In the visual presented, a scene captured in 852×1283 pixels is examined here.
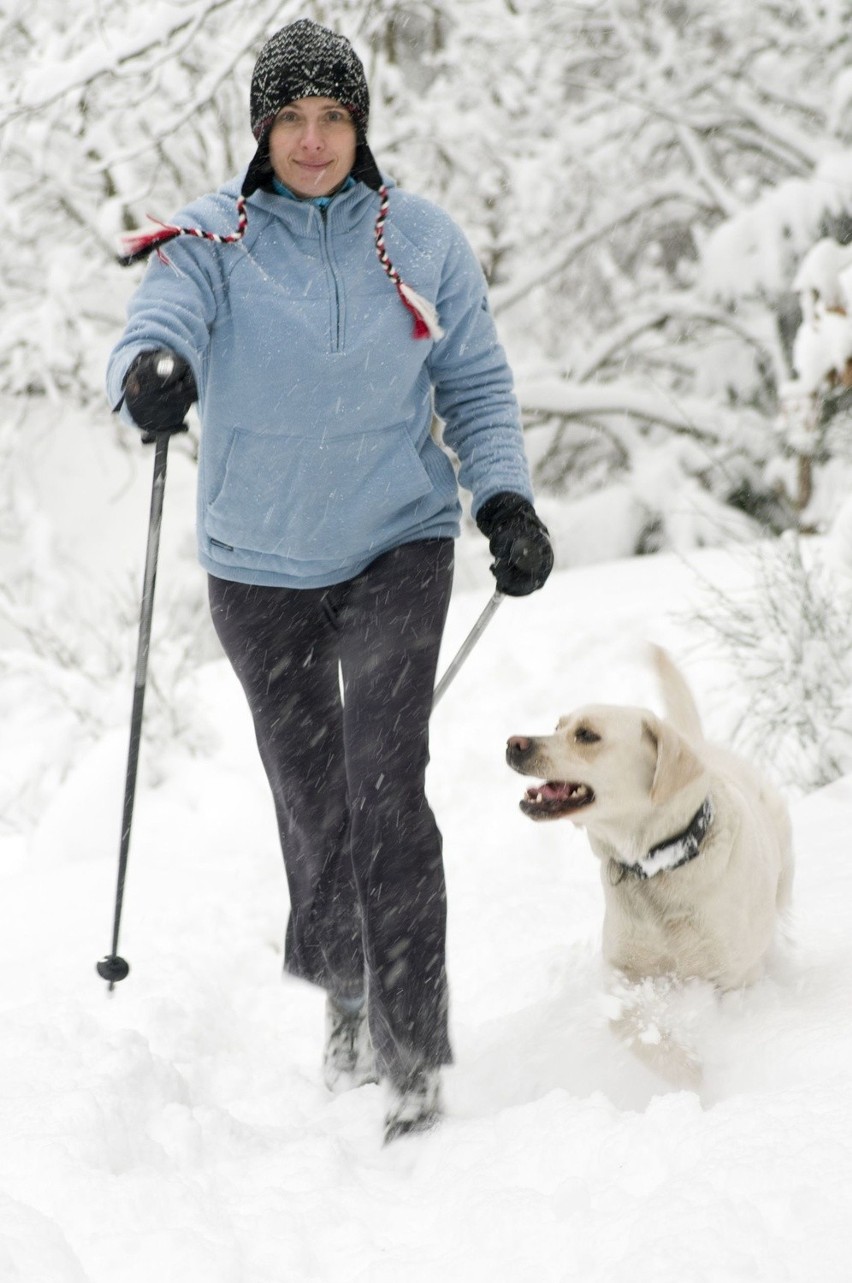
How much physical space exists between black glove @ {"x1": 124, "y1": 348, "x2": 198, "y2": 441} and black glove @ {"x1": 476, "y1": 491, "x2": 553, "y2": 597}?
636mm

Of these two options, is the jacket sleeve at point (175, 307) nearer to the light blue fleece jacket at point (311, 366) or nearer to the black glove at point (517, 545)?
the light blue fleece jacket at point (311, 366)

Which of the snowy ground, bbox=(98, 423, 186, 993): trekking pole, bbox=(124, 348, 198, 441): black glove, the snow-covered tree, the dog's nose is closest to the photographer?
the snowy ground

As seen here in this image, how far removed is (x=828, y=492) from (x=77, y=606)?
5.24 metres

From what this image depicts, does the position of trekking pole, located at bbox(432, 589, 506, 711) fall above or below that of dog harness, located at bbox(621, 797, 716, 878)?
above

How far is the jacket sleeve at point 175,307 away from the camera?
215 cm

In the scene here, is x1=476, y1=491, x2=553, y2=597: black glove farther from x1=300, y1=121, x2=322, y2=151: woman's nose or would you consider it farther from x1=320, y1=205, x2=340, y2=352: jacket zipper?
x1=300, y1=121, x2=322, y2=151: woman's nose

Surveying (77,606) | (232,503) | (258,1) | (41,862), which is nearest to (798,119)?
(258,1)

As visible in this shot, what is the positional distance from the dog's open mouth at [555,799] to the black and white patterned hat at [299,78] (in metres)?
1.23

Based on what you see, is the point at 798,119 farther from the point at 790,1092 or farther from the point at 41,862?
the point at 790,1092

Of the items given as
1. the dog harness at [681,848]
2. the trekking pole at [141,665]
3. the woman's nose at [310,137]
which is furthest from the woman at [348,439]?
the dog harness at [681,848]

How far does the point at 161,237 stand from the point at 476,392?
66 cm

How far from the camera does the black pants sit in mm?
2244

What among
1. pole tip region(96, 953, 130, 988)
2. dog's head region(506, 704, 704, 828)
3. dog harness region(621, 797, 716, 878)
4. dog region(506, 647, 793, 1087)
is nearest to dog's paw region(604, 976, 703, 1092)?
dog region(506, 647, 793, 1087)

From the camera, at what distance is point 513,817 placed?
459cm
